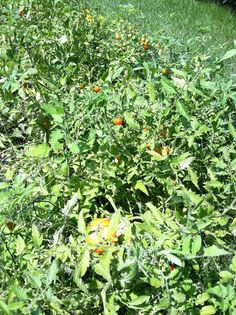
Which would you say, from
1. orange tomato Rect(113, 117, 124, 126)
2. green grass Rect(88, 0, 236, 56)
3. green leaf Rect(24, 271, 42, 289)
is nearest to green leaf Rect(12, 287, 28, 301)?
green leaf Rect(24, 271, 42, 289)

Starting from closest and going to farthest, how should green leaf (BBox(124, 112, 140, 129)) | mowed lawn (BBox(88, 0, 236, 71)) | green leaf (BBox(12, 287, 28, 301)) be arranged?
green leaf (BBox(12, 287, 28, 301)) → green leaf (BBox(124, 112, 140, 129)) → mowed lawn (BBox(88, 0, 236, 71))

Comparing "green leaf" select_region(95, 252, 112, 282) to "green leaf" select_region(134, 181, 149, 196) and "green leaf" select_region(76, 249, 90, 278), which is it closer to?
"green leaf" select_region(76, 249, 90, 278)

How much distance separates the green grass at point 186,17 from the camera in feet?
15.6

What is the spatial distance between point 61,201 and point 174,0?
502cm

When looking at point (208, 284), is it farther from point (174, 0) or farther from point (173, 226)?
point (174, 0)

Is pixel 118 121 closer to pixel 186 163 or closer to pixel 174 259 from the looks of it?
pixel 186 163

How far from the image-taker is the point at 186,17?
5.53m

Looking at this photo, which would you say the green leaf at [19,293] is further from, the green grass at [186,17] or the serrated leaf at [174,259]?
the green grass at [186,17]

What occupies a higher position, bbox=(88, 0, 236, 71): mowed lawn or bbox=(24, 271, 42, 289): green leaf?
bbox=(24, 271, 42, 289): green leaf

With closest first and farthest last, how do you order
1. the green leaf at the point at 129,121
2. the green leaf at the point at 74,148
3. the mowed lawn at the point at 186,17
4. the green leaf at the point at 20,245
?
the green leaf at the point at 20,245 → the green leaf at the point at 74,148 → the green leaf at the point at 129,121 → the mowed lawn at the point at 186,17

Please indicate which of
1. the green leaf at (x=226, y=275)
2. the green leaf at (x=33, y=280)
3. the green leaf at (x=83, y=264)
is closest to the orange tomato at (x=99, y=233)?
the green leaf at (x=83, y=264)

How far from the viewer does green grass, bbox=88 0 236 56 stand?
477cm

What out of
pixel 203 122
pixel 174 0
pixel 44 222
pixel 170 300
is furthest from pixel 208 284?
pixel 174 0

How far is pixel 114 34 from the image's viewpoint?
10.4 feet
